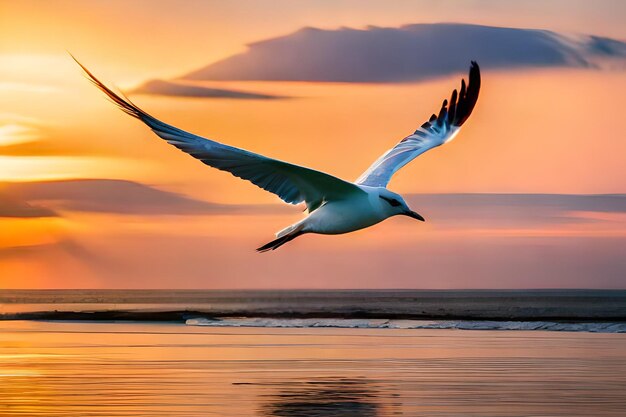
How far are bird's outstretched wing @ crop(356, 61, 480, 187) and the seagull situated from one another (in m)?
0.02

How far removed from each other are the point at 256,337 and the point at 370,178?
38.7ft

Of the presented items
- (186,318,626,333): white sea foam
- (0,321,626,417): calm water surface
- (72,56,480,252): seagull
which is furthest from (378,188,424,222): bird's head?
(186,318,626,333): white sea foam

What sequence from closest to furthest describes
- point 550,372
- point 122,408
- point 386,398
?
point 122,408
point 386,398
point 550,372

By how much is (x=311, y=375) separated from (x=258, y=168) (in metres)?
4.92

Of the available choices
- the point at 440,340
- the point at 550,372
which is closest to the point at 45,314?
the point at 440,340

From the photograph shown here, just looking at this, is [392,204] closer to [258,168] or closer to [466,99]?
[258,168]

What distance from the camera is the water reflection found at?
14.4m

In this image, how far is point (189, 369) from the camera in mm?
19375

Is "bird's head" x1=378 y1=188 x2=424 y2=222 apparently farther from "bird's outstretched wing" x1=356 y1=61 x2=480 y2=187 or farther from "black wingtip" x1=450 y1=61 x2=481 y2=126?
"black wingtip" x1=450 y1=61 x2=481 y2=126

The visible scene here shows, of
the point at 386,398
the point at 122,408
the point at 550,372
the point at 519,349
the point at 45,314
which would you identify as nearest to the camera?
the point at 122,408

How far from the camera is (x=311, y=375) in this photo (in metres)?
18.5

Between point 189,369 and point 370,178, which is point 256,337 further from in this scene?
point 370,178

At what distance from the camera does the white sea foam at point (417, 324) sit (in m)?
32.4

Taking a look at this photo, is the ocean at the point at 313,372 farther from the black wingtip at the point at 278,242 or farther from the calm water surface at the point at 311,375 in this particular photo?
the black wingtip at the point at 278,242
